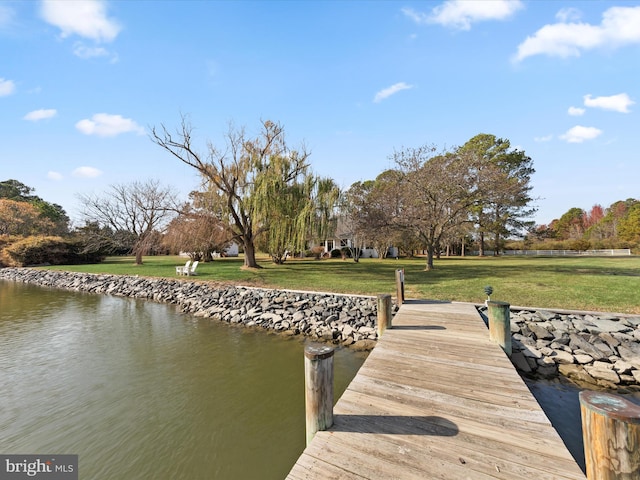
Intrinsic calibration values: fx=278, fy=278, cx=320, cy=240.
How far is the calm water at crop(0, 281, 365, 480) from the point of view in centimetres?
328

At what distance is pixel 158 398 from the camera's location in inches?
180

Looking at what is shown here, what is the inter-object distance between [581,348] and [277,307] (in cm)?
720

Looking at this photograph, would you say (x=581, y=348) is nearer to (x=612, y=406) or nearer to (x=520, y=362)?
(x=520, y=362)

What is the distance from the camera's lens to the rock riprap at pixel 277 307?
23.3ft

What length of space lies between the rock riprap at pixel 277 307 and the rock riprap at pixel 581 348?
305 centimetres

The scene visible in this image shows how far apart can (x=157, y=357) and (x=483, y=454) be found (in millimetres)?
6424

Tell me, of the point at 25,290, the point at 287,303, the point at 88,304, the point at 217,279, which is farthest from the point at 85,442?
the point at 25,290

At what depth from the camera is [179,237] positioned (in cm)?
1584

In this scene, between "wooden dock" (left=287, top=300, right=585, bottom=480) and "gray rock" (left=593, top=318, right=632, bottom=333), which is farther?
"gray rock" (left=593, top=318, right=632, bottom=333)

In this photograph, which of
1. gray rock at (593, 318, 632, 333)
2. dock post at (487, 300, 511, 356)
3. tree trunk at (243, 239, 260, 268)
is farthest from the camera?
tree trunk at (243, 239, 260, 268)

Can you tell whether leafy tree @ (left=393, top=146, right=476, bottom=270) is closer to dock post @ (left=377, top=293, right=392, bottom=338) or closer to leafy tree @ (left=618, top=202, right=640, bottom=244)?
dock post @ (left=377, top=293, right=392, bottom=338)

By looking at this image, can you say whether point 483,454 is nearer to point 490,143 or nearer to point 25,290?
point 25,290

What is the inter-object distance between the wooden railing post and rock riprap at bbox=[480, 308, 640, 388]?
4.09 metres

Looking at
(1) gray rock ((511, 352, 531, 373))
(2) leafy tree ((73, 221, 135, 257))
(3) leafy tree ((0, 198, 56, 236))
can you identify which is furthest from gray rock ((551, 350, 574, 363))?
(3) leafy tree ((0, 198, 56, 236))
